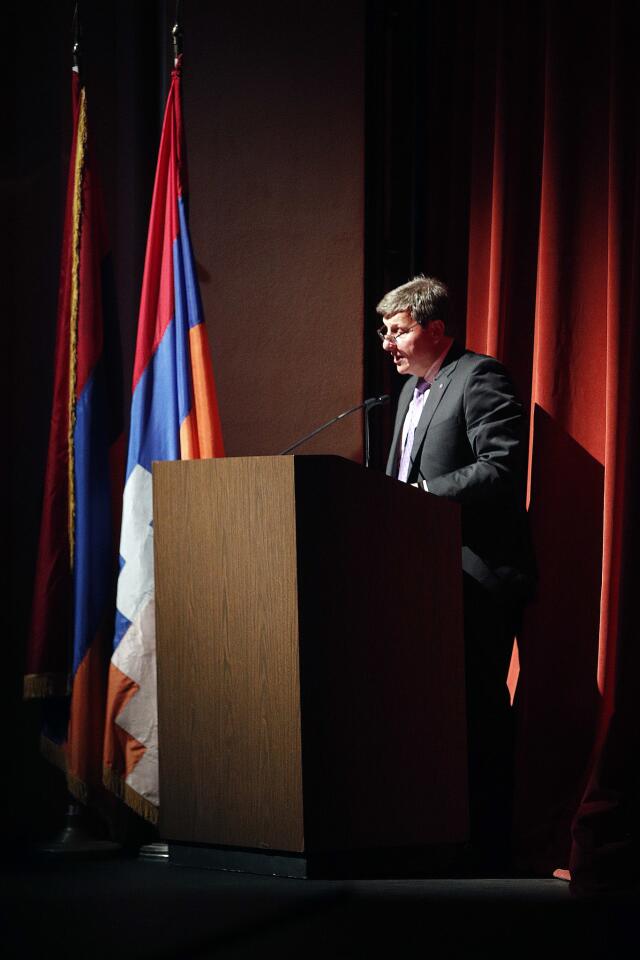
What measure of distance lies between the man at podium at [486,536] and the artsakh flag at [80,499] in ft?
2.59

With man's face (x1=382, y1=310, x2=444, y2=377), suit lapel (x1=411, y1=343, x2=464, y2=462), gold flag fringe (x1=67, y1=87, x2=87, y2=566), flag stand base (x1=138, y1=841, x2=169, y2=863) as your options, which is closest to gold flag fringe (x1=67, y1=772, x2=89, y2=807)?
flag stand base (x1=138, y1=841, x2=169, y2=863)

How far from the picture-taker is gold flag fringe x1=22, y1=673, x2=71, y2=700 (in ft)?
9.20

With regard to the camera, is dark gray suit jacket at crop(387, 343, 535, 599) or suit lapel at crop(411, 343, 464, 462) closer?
dark gray suit jacket at crop(387, 343, 535, 599)

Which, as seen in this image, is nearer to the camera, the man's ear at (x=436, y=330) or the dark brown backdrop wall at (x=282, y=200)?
the man's ear at (x=436, y=330)

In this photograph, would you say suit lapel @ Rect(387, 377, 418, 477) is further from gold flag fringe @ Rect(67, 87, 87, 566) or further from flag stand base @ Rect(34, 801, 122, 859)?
flag stand base @ Rect(34, 801, 122, 859)

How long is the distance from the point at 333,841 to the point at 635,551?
1.04m

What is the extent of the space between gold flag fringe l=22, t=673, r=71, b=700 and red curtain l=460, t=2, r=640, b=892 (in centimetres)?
111

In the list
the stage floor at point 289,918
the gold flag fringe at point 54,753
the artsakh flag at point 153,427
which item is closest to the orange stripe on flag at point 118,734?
the artsakh flag at point 153,427

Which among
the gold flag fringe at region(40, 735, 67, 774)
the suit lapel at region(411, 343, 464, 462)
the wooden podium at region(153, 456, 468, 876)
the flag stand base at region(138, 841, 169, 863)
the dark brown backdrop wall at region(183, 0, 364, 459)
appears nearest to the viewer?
the wooden podium at region(153, 456, 468, 876)

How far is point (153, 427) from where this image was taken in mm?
2922

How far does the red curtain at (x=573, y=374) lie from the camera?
2.66 metres

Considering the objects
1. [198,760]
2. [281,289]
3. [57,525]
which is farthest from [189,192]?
[198,760]

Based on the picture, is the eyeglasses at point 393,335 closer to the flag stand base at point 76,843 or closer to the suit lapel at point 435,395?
the suit lapel at point 435,395

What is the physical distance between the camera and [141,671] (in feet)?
8.95
